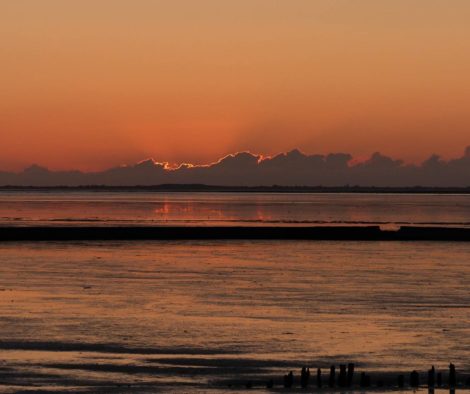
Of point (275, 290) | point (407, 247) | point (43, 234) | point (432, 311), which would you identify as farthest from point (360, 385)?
point (43, 234)

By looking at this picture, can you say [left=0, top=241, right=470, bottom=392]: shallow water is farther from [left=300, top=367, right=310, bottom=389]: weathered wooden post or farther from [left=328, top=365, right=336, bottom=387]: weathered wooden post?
[left=328, top=365, right=336, bottom=387]: weathered wooden post

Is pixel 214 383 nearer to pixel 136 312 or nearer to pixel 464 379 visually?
pixel 464 379

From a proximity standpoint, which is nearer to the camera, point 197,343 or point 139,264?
point 197,343

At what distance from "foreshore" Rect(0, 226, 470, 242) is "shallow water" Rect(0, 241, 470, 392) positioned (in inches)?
977

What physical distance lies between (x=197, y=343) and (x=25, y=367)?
20.8 feet

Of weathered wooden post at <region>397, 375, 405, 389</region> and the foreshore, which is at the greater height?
the foreshore

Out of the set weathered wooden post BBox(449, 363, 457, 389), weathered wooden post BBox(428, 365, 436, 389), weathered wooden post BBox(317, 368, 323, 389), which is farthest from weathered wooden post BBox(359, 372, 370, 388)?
weathered wooden post BBox(449, 363, 457, 389)

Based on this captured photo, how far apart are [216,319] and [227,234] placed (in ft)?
200

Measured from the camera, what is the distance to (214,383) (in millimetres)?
28422

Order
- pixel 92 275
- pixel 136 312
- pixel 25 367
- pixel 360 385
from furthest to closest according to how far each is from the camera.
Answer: pixel 92 275 < pixel 136 312 < pixel 25 367 < pixel 360 385

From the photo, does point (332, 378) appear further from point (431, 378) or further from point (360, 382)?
point (431, 378)

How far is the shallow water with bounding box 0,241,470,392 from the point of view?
30344 millimetres

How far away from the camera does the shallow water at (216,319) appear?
30.3 m

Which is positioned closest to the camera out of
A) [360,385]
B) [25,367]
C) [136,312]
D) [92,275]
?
[360,385]
